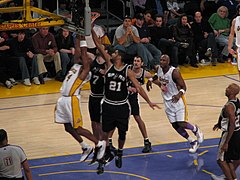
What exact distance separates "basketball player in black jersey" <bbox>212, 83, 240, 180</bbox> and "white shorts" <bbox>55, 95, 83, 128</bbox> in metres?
2.48

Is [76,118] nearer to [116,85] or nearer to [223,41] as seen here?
[116,85]

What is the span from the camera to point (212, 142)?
14.7 meters

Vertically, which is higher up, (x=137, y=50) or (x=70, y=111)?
(x=137, y=50)

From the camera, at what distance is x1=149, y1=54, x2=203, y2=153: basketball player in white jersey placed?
13.8 metres

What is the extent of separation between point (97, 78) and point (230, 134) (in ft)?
8.64

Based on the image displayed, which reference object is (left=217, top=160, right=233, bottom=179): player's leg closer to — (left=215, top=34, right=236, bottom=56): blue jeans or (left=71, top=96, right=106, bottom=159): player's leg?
(left=71, top=96, right=106, bottom=159): player's leg

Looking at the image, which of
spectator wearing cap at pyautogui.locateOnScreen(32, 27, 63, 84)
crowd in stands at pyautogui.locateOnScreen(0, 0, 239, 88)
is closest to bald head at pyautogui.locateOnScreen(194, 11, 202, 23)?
crowd in stands at pyautogui.locateOnScreen(0, 0, 239, 88)

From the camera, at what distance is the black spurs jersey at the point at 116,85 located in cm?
1202

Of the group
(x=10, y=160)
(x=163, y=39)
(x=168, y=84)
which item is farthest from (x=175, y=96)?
(x=163, y=39)

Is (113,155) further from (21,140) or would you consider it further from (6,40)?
(6,40)

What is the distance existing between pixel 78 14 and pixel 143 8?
11375 mm

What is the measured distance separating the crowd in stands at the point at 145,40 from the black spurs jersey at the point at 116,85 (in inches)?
234

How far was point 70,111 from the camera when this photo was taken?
12.6m

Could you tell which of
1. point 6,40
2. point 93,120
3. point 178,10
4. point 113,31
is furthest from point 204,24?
point 93,120
